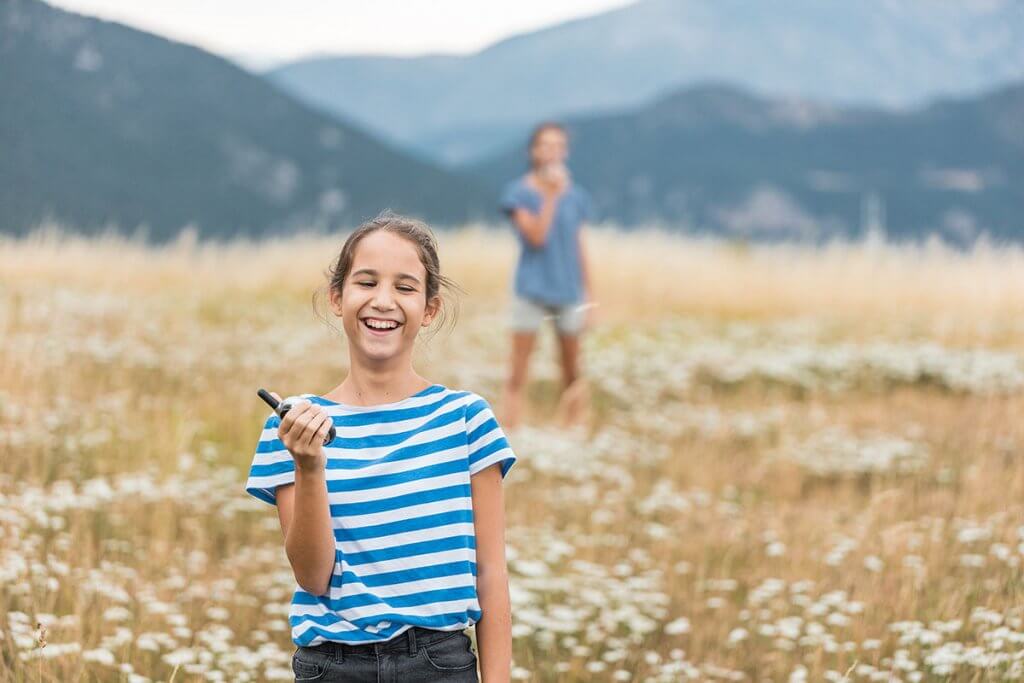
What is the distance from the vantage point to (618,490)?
6934mm

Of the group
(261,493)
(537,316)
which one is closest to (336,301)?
(261,493)

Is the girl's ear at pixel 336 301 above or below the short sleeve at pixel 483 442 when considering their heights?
above

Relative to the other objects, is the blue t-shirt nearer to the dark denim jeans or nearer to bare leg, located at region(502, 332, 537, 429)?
bare leg, located at region(502, 332, 537, 429)

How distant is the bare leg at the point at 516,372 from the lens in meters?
8.41

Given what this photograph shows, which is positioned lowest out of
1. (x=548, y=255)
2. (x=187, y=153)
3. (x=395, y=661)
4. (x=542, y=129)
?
(x=395, y=661)

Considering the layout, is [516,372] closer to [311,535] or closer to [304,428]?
[311,535]

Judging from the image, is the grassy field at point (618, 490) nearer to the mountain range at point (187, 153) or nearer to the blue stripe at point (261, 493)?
the blue stripe at point (261, 493)

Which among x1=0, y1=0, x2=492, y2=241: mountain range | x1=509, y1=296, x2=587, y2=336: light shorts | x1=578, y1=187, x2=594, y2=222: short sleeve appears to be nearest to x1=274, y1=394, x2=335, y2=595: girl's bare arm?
x1=509, y1=296, x2=587, y2=336: light shorts

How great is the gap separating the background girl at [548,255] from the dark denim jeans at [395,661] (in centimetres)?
575

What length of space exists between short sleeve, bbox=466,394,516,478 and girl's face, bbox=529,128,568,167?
5.68 m

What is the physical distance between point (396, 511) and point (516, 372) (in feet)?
20.0

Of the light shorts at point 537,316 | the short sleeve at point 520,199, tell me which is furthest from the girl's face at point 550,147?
the light shorts at point 537,316

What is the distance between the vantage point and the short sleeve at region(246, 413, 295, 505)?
239 centimetres

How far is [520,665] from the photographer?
430 cm
